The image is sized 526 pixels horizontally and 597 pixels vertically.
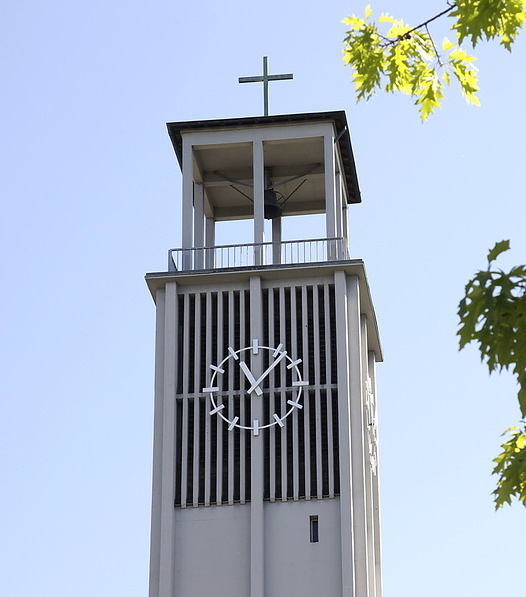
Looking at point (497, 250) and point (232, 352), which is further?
point (232, 352)

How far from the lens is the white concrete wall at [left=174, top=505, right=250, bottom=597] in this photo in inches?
1277

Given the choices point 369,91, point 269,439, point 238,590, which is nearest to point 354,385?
point 269,439

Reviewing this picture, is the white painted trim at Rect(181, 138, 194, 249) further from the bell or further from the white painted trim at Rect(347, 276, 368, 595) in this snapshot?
the white painted trim at Rect(347, 276, 368, 595)

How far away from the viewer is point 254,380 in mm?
34094

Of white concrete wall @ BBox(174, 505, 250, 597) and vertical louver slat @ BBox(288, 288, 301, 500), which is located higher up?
vertical louver slat @ BBox(288, 288, 301, 500)

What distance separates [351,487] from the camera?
1303 inches

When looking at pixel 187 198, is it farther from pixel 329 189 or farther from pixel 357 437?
pixel 357 437

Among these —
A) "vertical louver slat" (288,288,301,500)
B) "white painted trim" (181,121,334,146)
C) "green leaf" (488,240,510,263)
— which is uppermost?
"white painted trim" (181,121,334,146)

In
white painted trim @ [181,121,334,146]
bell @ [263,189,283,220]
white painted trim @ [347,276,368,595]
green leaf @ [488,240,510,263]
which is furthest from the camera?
bell @ [263,189,283,220]

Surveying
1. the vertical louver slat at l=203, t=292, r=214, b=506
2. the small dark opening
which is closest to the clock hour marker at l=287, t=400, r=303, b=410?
the vertical louver slat at l=203, t=292, r=214, b=506

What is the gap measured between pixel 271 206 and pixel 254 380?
5.40m

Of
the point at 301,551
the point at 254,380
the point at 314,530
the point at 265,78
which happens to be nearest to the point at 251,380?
the point at 254,380

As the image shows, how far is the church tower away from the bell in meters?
0.07

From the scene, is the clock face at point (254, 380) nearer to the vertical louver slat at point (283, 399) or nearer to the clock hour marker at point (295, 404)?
the clock hour marker at point (295, 404)
